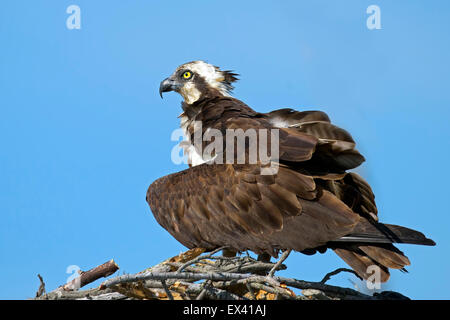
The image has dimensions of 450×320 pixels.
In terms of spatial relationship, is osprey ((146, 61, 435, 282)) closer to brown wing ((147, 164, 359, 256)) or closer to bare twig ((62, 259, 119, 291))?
brown wing ((147, 164, 359, 256))

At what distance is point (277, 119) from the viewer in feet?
24.3

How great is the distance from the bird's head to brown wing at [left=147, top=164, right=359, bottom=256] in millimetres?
1952

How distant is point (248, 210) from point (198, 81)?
3.13 meters

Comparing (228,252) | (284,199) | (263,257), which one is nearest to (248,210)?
(284,199)

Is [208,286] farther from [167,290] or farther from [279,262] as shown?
[279,262]

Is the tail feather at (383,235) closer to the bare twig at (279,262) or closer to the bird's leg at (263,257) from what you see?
the bare twig at (279,262)

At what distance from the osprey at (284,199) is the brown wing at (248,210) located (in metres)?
0.01

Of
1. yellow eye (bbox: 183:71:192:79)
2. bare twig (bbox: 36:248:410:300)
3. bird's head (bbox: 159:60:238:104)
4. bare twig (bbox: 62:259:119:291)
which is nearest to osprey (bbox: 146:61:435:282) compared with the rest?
bare twig (bbox: 36:248:410:300)

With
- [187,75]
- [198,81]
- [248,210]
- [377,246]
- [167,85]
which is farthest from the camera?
[167,85]

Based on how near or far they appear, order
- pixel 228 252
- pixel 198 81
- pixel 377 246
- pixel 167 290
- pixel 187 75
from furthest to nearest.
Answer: pixel 187 75 < pixel 198 81 < pixel 228 252 < pixel 377 246 < pixel 167 290

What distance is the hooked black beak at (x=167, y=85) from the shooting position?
9.24m

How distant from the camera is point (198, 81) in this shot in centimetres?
905

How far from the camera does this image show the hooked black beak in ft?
30.3

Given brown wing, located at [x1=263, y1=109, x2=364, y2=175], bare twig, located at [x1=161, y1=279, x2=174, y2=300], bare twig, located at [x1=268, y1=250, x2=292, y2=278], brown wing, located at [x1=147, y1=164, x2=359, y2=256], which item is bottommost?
bare twig, located at [x1=161, y1=279, x2=174, y2=300]
